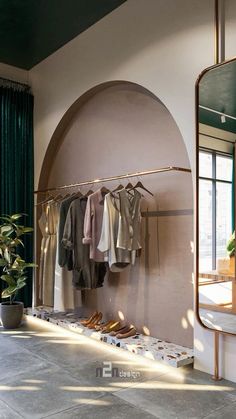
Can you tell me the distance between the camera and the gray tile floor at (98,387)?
2.29m

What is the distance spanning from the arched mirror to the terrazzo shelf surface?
378mm

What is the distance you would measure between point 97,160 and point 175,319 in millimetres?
1908

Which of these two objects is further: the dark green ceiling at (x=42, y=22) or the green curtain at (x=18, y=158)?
the green curtain at (x=18, y=158)

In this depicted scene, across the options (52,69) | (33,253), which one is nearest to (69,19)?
(52,69)

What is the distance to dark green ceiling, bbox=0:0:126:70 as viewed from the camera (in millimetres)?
3730

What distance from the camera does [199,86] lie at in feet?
9.68

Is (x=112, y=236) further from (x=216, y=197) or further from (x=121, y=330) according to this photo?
(x=216, y=197)

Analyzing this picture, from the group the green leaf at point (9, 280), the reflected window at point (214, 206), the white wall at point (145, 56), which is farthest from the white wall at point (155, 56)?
the green leaf at point (9, 280)

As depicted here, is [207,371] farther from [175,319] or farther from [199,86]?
[199,86]

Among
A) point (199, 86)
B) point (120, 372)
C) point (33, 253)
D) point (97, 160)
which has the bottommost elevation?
point (120, 372)

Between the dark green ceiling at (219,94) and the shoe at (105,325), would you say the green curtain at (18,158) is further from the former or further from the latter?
the dark green ceiling at (219,94)

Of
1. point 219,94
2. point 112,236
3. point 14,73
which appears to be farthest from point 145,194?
point 14,73

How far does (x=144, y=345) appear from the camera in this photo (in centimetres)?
328

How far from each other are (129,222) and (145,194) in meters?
0.38
